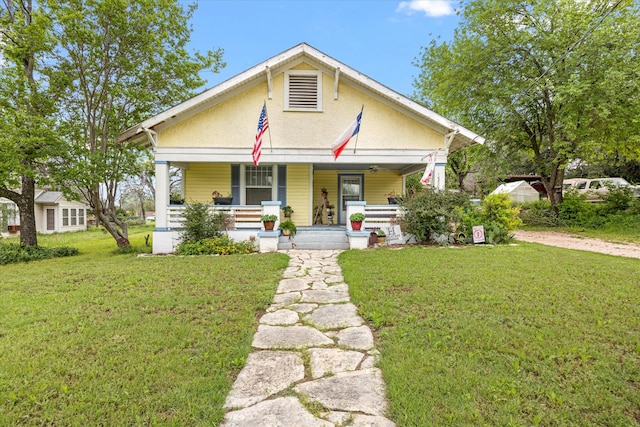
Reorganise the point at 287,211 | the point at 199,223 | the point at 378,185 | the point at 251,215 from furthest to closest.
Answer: the point at 378,185, the point at 287,211, the point at 251,215, the point at 199,223

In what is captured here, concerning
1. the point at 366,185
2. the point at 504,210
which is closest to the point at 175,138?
the point at 366,185

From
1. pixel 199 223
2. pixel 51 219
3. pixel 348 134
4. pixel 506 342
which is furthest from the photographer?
pixel 51 219

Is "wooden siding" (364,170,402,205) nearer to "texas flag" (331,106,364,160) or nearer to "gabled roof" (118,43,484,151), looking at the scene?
"gabled roof" (118,43,484,151)

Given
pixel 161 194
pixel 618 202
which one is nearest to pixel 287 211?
pixel 161 194

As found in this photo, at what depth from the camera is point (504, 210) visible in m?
10.1

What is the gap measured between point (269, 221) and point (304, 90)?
4.43 meters

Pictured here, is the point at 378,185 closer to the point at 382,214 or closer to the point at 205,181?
the point at 382,214

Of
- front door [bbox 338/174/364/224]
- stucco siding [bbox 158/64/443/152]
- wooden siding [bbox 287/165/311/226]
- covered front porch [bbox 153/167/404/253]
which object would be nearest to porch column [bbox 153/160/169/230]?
covered front porch [bbox 153/167/404/253]

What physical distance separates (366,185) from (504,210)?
5255mm

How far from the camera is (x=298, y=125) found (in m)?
10.6

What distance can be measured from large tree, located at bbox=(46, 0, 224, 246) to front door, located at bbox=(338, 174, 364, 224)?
7.29 metres

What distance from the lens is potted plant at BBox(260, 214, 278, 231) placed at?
9.61 m

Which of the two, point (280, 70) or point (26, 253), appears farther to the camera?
point (280, 70)

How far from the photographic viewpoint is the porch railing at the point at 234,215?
1000cm
